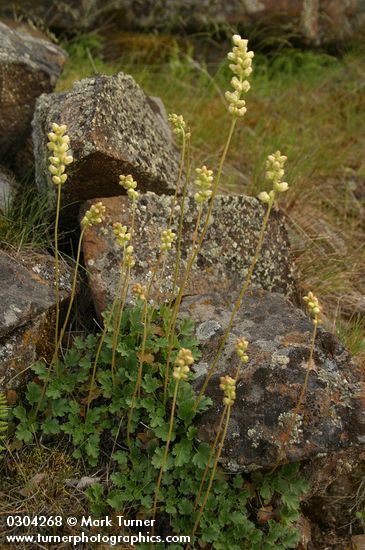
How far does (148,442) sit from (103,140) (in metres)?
1.52

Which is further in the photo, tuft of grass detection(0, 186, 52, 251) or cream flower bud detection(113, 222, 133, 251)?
tuft of grass detection(0, 186, 52, 251)

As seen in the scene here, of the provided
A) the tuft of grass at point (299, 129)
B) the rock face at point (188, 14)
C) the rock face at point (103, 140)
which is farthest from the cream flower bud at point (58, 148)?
the rock face at point (188, 14)

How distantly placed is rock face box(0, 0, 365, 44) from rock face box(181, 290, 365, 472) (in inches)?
153

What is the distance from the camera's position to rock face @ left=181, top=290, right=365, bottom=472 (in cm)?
298

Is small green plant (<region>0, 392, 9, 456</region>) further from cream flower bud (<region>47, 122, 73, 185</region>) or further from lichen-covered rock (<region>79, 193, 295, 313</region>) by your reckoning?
cream flower bud (<region>47, 122, 73, 185</region>)

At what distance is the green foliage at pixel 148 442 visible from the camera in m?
2.92

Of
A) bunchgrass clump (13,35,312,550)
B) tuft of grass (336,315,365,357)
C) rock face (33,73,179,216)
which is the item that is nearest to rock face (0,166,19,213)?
rock face (33,73,179,216)

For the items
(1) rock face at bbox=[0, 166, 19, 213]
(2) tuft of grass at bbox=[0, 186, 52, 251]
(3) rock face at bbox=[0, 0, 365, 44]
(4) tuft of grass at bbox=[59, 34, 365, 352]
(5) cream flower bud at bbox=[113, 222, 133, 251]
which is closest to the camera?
(5) cream flower bud at bbox=[113, 222, 133, 251]

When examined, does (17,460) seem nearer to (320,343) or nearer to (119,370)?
(119,370)

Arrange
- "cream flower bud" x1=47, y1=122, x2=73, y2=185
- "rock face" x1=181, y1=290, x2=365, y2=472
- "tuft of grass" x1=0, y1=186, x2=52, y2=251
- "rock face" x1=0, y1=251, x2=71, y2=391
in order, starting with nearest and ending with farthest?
"cream flower bud" x1=47, y1=122, x2=73, y2=185 → "rock face" x1=181, y1=290, x2=365, y2=472 → "rock face" x1=0, y1=251, x2=71, y2=391 → "tuft of grass" x1=0, y1=186, x2=52, y2=251

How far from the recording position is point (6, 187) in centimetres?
400

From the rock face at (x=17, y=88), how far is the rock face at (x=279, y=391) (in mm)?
1727

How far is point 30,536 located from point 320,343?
4.94ft

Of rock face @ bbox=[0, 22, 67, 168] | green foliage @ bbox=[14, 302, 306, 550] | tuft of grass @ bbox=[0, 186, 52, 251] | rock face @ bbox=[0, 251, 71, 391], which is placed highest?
rock face @ bbox=[0, 22, 67, 168]
